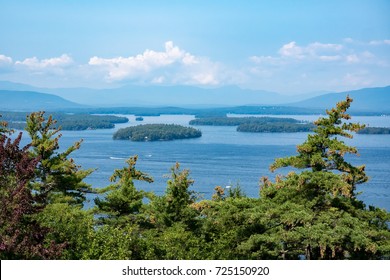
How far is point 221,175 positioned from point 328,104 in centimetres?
5845

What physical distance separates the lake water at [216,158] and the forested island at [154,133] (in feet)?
4.88

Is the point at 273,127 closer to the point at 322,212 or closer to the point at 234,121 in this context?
the point at 234,121

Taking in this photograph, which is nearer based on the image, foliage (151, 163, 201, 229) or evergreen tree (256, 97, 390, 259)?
evergreen tree (256, 97, 390, 259)

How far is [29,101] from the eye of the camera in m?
95.6

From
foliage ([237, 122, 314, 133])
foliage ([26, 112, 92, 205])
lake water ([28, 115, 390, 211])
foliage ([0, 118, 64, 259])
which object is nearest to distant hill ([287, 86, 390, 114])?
foliage ([237, 122, 314, 133])

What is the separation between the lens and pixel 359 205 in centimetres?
737

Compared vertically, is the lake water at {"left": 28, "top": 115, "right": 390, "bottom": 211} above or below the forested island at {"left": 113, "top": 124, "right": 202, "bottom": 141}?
below

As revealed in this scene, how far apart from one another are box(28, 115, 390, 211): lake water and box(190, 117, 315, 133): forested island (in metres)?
2.68

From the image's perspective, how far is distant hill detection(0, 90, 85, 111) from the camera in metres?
87.6

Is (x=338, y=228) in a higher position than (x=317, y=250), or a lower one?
higher

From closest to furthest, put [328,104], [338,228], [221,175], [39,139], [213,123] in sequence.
→ [338,228] < [39,139] < [221,175] < [213,123] < [328,104]

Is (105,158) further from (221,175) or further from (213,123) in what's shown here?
(213,123)

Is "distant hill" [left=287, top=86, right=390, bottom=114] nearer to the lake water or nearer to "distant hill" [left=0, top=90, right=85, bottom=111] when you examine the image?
the lake water

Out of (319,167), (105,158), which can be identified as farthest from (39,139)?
(105,158)
